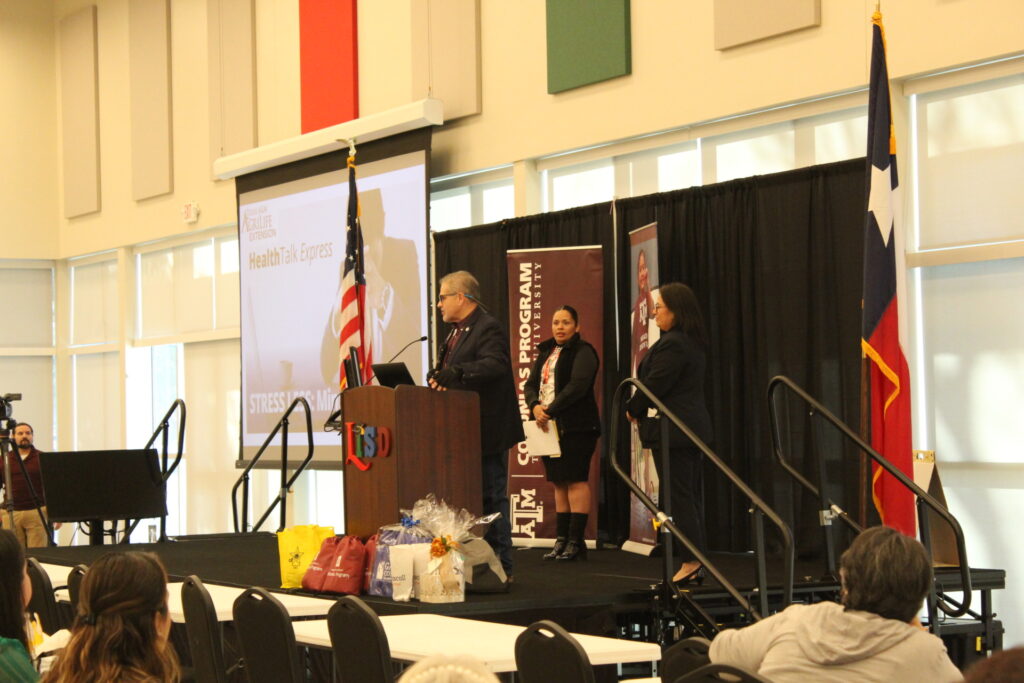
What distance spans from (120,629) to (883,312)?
4.24m

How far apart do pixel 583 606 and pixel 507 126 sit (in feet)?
16.3

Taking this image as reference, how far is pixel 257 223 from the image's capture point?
1174cm

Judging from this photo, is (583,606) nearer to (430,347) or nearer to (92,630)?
(92,630)

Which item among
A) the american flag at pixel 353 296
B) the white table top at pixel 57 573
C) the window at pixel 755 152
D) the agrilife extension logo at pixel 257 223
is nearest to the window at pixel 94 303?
the agrilife extension logo at pixel 257 223

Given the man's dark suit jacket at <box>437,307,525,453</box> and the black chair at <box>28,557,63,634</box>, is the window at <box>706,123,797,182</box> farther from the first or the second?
the black chair at <box>28,557,63,634</box>

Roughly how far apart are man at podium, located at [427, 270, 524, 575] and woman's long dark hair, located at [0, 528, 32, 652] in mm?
3036

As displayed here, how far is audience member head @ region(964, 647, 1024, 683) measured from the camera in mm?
1236

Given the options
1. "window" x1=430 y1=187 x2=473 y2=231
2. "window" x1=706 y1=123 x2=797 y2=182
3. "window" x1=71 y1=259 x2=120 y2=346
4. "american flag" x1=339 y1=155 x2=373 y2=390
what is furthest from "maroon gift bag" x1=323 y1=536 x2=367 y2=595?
"window" x1=71 y1=259 x2=120 y2=346

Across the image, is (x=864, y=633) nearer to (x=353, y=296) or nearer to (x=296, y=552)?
(x=296, y=552)

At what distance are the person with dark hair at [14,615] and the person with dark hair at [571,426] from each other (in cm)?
423

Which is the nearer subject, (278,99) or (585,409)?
(585,409)

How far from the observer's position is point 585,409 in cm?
696

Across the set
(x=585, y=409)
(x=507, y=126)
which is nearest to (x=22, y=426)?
(x=507, y=126)

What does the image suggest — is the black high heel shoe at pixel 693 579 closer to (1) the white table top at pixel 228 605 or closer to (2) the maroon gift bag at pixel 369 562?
(2) the maroon gift bag at pixel 369 562
